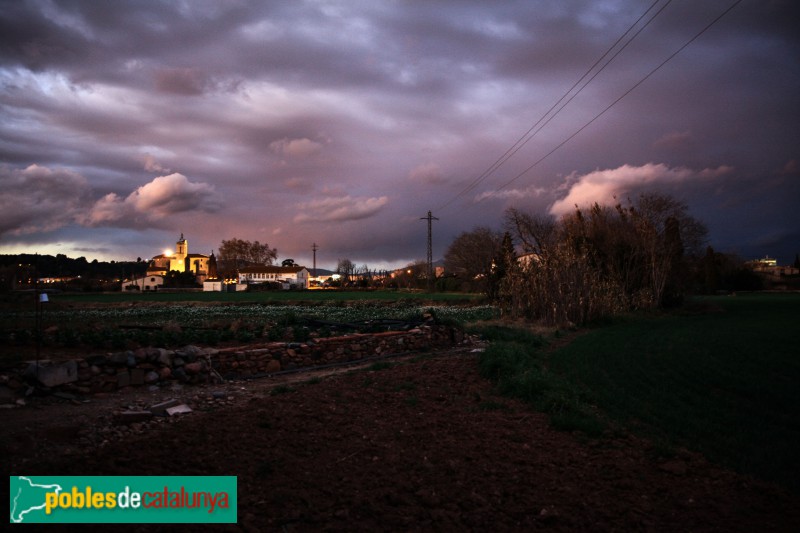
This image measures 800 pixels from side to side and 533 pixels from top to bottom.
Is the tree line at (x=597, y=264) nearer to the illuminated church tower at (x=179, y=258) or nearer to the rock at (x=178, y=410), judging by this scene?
the rock at (x=178, y=410)

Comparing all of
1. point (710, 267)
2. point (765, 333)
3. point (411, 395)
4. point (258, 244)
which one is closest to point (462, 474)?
point (411, 395)

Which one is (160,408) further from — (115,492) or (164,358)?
(115,492)

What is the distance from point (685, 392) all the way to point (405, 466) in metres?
6.17

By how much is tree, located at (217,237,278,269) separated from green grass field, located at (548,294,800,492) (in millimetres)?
122128

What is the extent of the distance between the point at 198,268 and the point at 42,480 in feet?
550

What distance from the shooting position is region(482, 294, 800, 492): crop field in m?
5.55

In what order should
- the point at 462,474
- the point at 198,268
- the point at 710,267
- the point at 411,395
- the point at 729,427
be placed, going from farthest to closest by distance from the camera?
the point at 198,268, the point at 710,267, the point at 411,395, the point at 729,427, the point at 462,474

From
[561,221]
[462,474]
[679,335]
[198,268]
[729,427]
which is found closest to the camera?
[462,474]

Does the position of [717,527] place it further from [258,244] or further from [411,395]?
[258,244]

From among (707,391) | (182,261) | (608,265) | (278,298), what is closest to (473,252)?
(278,298)

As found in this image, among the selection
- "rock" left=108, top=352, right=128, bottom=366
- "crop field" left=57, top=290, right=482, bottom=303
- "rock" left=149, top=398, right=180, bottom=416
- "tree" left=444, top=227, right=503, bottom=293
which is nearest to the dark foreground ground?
"rock" left=149, top=398, right=180, bottom=416

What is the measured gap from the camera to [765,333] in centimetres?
1830

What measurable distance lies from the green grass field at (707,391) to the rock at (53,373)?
9213 millimetres

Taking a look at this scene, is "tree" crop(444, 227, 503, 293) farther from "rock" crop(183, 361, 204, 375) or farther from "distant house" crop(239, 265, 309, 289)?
"distant house" crop(239, 265, 309, 289)
